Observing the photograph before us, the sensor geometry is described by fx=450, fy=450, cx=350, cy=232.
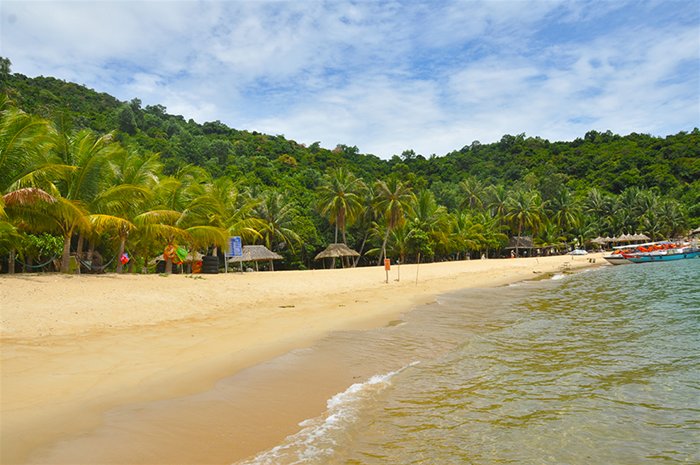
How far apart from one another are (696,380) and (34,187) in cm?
1592

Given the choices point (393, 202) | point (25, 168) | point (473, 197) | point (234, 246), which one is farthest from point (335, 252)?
point (473, 197)

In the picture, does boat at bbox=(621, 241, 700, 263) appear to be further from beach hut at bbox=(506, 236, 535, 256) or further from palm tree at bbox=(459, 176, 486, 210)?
palm tree at bbox=(459, 176, 486, 210)

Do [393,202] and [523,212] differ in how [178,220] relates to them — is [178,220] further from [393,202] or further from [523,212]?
[523,212]

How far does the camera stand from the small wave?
4.11 meters

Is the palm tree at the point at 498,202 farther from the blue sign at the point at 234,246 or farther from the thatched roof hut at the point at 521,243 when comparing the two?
the blue sign at the point at 234,246

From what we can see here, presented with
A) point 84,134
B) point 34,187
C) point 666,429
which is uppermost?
point 84,134

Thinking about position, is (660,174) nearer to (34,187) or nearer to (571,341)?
(571,341)

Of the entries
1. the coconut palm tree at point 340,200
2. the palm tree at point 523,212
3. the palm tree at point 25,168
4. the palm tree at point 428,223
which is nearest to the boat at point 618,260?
the palm tree at point 523,212

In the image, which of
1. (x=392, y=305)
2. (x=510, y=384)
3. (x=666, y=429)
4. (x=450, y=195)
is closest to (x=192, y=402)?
(x=510, y=384)

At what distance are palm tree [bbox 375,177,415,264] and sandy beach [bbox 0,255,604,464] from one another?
1075 inches

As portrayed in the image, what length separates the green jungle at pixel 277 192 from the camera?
14.6 metres

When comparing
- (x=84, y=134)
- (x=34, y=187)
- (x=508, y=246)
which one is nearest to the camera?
(x=34, y=187)

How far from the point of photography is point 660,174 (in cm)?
7800

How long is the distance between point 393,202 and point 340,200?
478 cm
